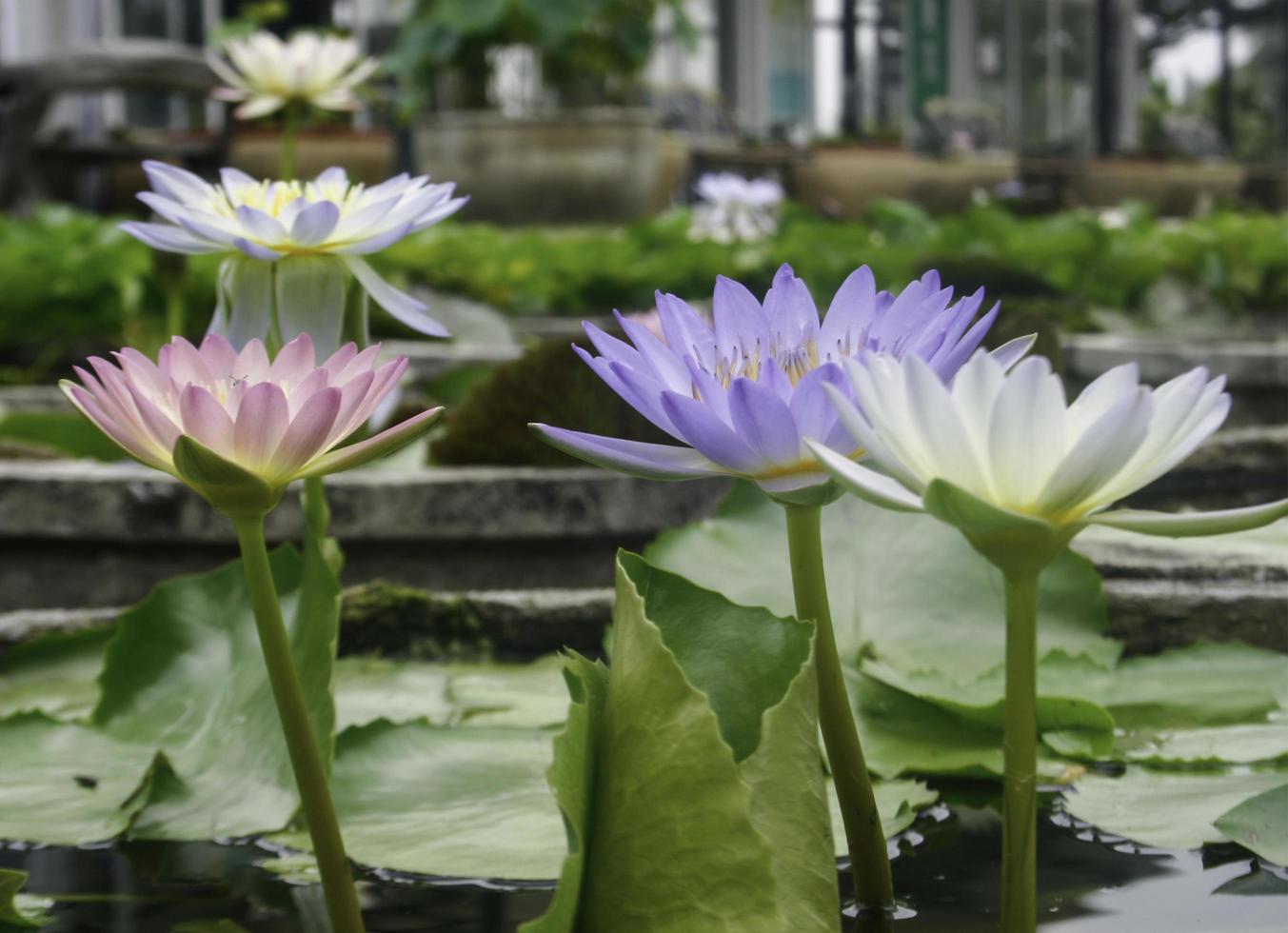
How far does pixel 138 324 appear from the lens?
2422mm

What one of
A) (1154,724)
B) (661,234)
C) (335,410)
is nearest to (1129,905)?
(1154,724)

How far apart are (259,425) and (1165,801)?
434mm

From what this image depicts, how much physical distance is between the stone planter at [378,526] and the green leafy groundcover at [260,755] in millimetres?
422

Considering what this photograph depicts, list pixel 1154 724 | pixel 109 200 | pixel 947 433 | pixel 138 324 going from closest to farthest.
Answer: pixel 947 433 < pixel 1154 724 < pixel 138 324 < pixel 109 200

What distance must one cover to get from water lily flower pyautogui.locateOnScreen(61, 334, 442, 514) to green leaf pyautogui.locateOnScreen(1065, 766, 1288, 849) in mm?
365

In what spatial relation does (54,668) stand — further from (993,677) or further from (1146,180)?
(1146,180)

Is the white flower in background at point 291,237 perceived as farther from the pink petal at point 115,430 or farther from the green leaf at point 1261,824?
the green leaf at point 1261,824

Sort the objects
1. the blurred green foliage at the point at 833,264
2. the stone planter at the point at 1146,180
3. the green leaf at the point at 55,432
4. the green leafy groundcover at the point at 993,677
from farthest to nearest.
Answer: the stone planter at the point at 1146,180 < the blurred green foliage at the point at 833,264 < the green leaf at the point at 55,432 < the green leafy groundcover at the point at 993,677

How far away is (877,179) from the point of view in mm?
9211

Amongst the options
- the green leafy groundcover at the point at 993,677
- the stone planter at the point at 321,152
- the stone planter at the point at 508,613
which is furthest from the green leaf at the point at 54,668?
the stone planter at the point at 321,152

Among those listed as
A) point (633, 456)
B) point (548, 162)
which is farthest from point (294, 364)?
point (548, 162)

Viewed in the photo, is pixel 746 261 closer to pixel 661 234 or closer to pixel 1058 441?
pixel 661 234

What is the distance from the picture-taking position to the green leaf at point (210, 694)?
0.64 metres

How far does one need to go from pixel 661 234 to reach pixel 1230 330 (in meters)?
1.46
